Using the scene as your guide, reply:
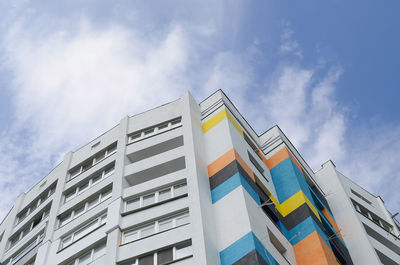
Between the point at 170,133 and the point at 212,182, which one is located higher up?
the point at 170,133

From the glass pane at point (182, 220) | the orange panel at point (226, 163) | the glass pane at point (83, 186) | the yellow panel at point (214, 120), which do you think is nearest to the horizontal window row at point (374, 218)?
the orange panel at point (226, 163)

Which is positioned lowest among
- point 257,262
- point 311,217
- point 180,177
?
point 257,262

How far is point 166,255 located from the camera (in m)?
26.5

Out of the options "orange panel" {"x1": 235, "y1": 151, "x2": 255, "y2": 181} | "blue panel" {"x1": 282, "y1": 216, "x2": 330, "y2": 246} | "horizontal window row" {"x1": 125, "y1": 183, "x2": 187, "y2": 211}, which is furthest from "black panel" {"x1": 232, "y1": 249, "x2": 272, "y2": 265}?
"orange panel" {"x1": 235, "y1": 151, "x2": 255, "y2": 181}

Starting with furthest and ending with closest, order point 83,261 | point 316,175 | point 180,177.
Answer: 1. point 316,175
2. point 180,177
3. point 83,261

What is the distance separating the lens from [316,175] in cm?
4459

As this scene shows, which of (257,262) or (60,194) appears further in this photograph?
(60,194)

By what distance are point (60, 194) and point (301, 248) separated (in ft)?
54.0

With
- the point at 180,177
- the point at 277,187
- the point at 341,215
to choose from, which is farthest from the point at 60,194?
the point at 341,215

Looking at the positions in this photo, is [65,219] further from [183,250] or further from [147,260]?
[183,250]

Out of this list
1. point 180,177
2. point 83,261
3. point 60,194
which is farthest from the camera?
point 60,194

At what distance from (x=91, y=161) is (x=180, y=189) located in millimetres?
10136

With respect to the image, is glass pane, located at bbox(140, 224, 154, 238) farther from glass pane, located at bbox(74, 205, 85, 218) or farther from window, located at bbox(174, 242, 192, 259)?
glass pane, located at bbox(74, 205, 85, 218)

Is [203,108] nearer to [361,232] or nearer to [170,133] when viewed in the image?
[170,133]
